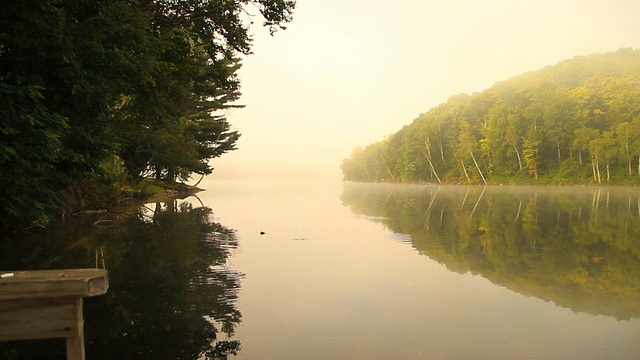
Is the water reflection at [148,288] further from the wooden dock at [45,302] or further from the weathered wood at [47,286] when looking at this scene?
the weathered wood at [47,286]

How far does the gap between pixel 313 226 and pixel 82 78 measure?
12.8m

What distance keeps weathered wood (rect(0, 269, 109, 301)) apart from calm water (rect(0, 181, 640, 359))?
91.2 inches

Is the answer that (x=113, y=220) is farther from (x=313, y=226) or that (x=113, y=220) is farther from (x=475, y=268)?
(x=475, y=268)

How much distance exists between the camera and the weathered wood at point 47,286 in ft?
9.71

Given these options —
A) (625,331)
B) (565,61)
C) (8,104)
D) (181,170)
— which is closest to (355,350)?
(625,331)

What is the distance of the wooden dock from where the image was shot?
9.78 ft

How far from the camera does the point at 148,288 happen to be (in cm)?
807

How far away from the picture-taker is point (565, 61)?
158375 mm

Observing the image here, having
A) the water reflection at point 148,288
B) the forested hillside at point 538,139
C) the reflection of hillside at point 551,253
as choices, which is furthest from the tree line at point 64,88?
the forested hillside at point 538,139

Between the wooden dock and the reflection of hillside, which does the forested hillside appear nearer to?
the reflection of hillside

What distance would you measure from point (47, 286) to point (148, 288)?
5440 mm

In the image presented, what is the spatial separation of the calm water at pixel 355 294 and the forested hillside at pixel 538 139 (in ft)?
224

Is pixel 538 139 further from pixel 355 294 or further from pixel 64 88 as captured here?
pixel 64 88

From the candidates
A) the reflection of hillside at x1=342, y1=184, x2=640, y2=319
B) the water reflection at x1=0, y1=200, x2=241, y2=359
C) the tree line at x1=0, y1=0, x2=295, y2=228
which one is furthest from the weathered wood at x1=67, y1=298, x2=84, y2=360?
the reflection of hillside at x1=342, y1=184, x2=640, y2=319
